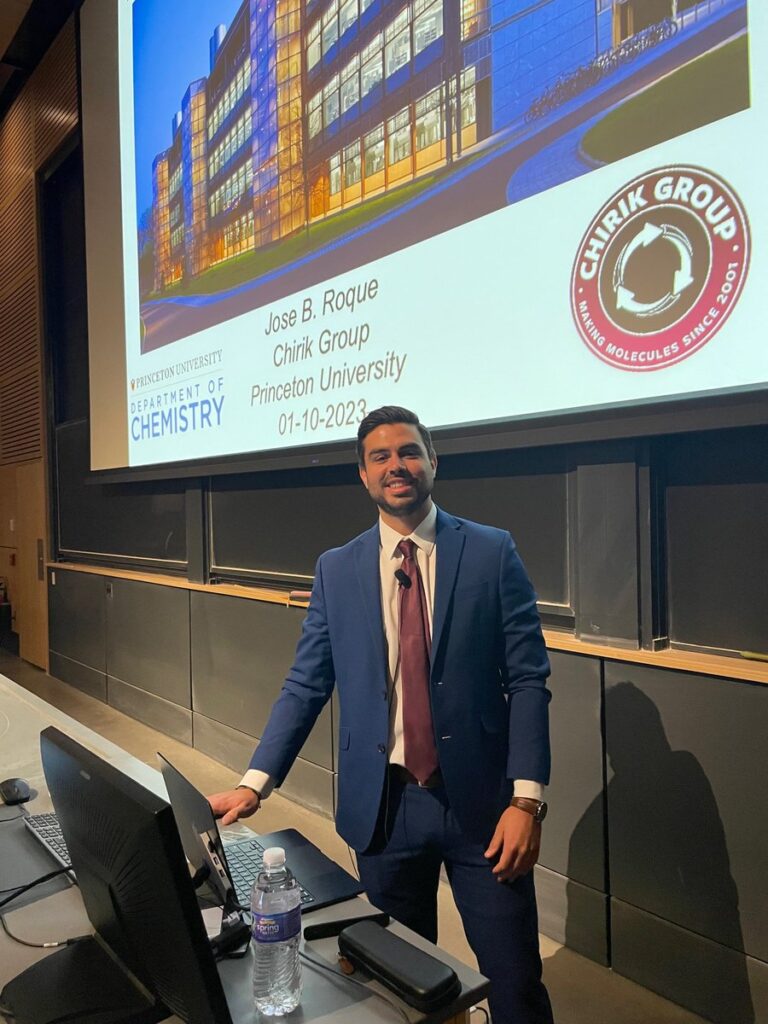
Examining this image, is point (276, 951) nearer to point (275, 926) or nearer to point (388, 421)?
point (275, 926)

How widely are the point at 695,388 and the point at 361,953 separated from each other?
147 cm

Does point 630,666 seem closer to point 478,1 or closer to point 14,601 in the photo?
point 478,1

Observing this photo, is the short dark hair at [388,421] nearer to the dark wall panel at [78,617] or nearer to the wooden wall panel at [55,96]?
the dark wall panel at [78,617]

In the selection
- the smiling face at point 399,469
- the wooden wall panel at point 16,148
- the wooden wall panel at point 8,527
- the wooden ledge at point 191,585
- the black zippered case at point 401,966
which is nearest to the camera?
the black zippered case at point 401,966

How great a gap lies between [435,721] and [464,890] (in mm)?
355

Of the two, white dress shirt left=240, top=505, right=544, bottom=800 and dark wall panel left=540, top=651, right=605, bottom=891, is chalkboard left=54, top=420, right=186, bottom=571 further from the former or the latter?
white dress shirt left=240, top=505, right=544, bottom=800

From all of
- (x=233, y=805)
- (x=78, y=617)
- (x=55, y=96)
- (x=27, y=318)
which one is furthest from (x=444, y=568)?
(x=55, y=96)

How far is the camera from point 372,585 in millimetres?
1525

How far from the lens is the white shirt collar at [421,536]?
5.04ft

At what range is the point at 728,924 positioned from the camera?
72.6 inches

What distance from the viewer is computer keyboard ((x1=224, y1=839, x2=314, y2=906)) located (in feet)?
3.98

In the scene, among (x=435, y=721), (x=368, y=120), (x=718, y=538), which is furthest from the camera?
(x=368, y=120)

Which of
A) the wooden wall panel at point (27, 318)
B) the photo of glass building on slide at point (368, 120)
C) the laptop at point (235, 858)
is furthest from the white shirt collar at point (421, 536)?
the wooden wall panel at point (27, 318)

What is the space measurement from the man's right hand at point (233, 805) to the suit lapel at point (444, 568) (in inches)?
17.2
